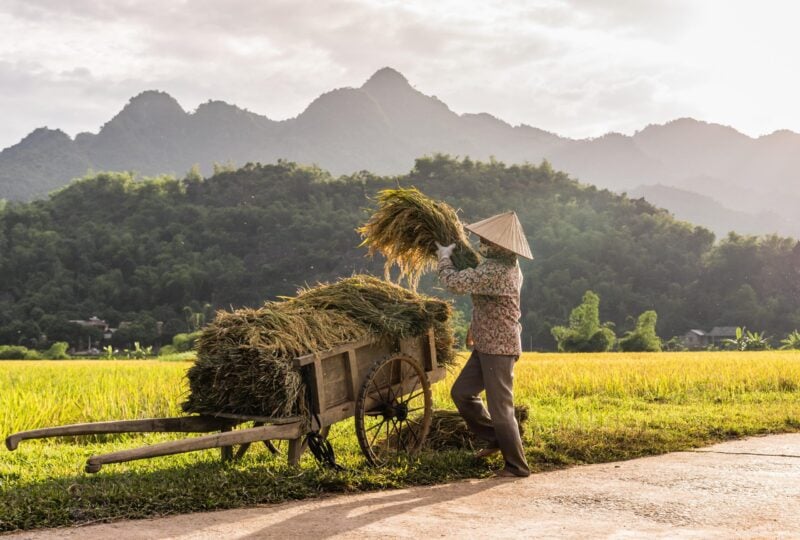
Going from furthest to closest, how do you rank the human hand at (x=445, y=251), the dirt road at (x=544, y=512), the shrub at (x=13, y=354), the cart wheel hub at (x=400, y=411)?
the shrub at (x=13, y=354), the cart wheel hub at (x=400, y=411), the human hand at (x=445, y=251), the dirt road at (x=544, y=512)

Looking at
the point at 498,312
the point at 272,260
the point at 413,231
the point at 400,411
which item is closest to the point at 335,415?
the point at 400,411

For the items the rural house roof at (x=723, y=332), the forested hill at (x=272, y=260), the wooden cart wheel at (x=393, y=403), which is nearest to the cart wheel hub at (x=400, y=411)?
the wooden cart wheel at (x=393, y=403)

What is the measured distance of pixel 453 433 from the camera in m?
7.89

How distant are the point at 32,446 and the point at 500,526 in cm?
563

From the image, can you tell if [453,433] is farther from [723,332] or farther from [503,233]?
[723,332]

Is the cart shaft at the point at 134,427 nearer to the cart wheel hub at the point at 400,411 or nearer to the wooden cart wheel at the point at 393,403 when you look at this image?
the wooden cart wheel at the point at 393,403

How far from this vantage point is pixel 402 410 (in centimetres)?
702

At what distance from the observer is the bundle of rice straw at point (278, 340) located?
19.3ft

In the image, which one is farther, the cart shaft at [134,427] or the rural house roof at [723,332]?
the rural house roof at [723,332]

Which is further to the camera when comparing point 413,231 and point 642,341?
point 642,341

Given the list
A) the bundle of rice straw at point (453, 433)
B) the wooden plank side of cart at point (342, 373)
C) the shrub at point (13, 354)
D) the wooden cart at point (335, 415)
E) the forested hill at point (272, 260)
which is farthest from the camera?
the forested hill at point (272, 260)

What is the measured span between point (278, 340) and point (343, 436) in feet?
10.5

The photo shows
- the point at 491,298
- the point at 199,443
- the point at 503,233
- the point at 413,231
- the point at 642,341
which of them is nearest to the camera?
the point at 199,443

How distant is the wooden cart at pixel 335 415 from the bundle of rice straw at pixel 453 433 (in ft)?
1.07
